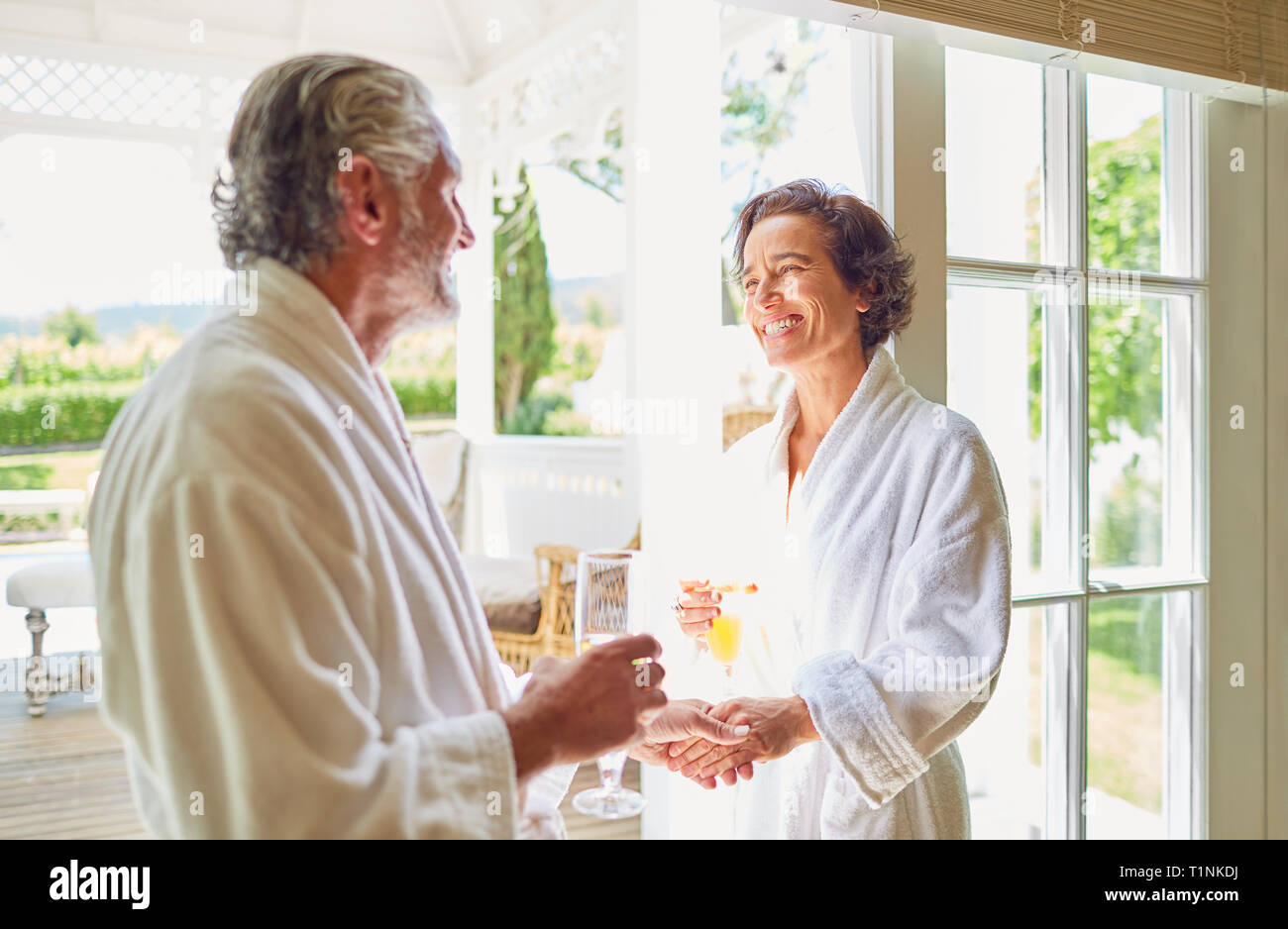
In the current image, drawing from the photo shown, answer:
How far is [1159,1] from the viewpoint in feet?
5.95

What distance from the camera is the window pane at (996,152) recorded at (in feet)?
6.29

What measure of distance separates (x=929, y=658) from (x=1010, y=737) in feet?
5.93

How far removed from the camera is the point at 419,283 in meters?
1.03

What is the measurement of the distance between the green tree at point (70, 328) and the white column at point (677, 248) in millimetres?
5627

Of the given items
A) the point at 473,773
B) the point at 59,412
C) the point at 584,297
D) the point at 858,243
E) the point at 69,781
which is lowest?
the point at 69,781

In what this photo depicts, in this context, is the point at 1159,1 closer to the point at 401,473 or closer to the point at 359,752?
the point at 401,473

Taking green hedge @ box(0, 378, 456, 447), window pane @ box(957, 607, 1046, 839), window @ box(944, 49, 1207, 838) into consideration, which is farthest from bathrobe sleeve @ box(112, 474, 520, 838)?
green hedge @ box(0, 378, 456, 447)

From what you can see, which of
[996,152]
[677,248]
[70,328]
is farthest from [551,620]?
[70,328]

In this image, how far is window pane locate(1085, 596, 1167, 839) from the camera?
207 centimetres

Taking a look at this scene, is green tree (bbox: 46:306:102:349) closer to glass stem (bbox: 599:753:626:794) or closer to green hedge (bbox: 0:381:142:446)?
green hedge (bbox: 0:381:142:446)

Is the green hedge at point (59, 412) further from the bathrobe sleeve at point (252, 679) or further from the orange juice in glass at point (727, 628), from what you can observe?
the bathrobe sleeve at point (252, 679)

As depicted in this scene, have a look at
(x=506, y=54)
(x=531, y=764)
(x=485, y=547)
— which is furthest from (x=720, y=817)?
(x=506, y=54)

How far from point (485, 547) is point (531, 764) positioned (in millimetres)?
5259

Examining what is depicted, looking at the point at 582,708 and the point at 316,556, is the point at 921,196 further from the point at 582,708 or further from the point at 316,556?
the point at 316,556
